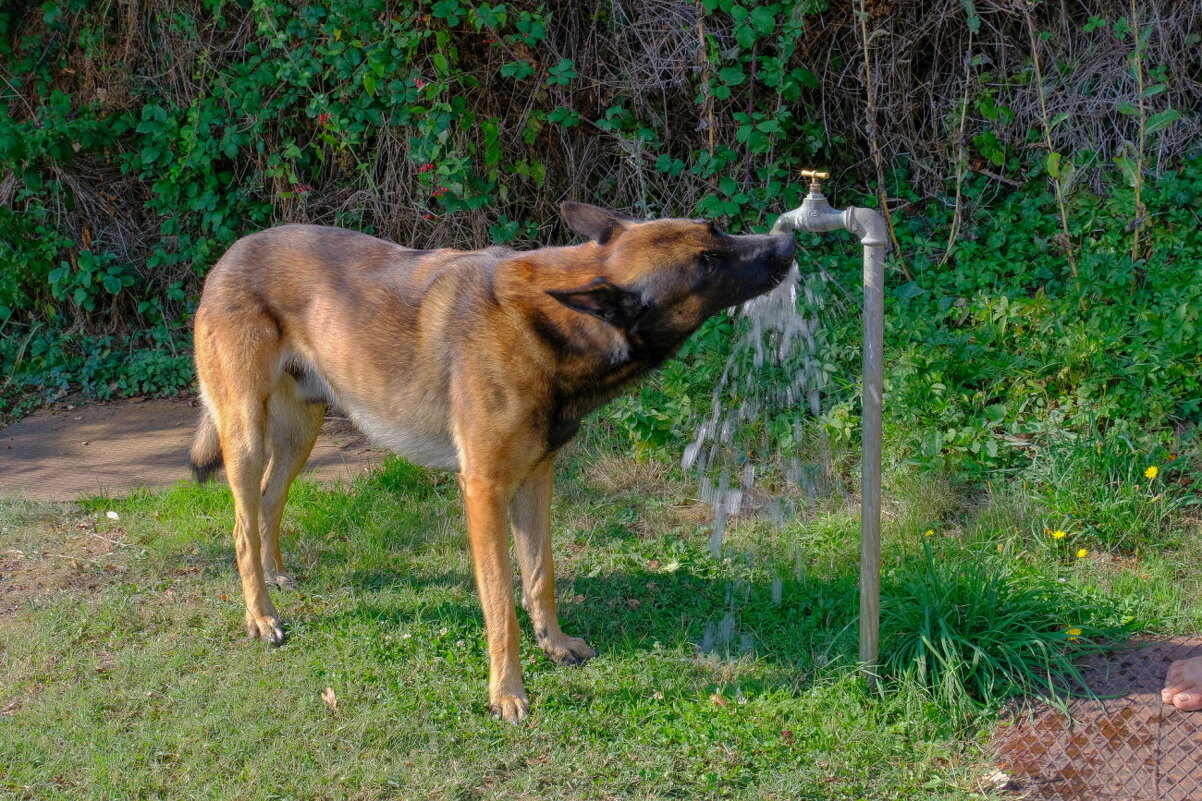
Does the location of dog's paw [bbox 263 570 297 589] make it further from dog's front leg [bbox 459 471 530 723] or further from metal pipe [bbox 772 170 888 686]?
metal pipe [bbox 772 170 888 686]

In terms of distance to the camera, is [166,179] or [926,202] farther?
[166,179]

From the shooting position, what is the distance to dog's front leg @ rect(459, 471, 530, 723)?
12.8ft

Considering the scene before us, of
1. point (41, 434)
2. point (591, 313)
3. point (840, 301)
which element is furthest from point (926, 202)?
point (41, 434)

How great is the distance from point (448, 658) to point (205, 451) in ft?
5.12

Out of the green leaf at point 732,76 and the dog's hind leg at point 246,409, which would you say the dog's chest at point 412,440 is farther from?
the green leaf at point 732,76

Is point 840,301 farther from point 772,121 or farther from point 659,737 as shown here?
point 659,737

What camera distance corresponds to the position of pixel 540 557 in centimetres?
434

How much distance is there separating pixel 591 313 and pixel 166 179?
5495 mm

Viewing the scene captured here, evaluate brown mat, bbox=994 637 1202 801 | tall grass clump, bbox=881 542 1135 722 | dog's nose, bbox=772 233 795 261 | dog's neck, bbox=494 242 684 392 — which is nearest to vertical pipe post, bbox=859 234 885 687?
tall grass clump, bbox=881 542 1135 722

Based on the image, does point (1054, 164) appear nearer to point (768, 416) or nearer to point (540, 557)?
point (768, 416)

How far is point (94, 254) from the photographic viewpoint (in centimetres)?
828

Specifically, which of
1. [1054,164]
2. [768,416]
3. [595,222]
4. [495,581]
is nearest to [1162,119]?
[1054,164]

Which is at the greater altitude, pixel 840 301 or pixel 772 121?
pixel 772 121

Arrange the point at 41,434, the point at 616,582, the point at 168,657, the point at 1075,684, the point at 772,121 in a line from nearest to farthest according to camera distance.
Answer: the point at 1075,684 → the point at 168,657 → the point at 616,582 → the point at 772,121 → the point at 41,434
